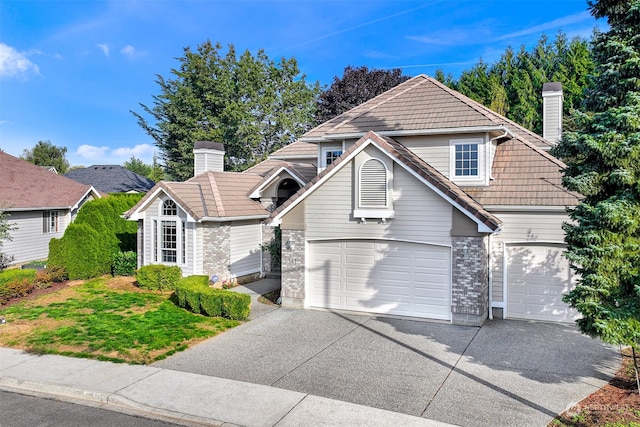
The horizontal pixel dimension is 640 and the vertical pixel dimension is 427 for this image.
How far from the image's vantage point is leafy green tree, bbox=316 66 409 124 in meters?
36.3

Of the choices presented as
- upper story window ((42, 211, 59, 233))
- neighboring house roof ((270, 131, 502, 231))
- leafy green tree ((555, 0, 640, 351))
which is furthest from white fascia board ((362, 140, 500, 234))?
upper story window ((42, 211, 59, 233))

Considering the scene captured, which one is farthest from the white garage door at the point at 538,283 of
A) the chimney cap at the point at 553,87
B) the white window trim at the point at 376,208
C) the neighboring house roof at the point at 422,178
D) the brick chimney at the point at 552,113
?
the chimney cap at the point at 553,87

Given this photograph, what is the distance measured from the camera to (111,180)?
41.7 metres

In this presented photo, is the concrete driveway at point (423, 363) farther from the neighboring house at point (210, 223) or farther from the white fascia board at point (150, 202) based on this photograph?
the white fascia board at point (150, 202)

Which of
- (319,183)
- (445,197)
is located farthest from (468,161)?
(319,183)

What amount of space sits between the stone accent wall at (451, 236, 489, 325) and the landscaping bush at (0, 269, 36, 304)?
1488 cm

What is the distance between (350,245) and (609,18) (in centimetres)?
852

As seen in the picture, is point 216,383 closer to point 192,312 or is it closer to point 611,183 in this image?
point 192,312

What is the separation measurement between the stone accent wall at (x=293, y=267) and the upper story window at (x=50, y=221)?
1752 centimetres

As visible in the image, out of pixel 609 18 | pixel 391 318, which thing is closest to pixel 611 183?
pixel 609 18

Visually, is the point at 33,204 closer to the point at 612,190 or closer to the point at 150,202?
the point at 150,202

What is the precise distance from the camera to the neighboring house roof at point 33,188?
23.9 m

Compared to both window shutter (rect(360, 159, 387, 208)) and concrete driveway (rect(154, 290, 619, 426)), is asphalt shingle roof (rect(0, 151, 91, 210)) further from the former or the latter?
window shutter (rect(360, 159, 387, 208))

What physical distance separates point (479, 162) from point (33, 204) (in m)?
22.2
